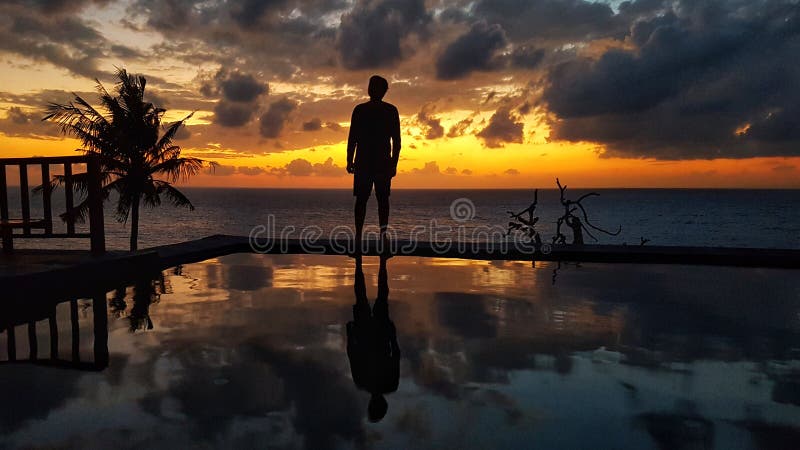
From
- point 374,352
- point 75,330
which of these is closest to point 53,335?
point 75,330

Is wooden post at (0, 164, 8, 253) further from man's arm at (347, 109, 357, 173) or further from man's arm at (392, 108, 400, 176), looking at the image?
man's arm at (392, 108, 400, 176)

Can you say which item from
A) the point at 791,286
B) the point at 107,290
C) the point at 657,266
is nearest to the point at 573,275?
the point at 657,266

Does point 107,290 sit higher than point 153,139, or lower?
lower

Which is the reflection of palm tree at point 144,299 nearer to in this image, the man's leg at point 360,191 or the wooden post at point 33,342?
the wooden post at point 33,342

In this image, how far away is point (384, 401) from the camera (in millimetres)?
2283

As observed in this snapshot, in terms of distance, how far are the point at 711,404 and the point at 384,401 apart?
1570mm

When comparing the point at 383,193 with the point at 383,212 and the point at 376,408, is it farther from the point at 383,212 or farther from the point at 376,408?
the point at 376,408

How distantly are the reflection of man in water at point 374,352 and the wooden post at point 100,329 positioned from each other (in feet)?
4.94

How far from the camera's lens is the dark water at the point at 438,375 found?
198cm

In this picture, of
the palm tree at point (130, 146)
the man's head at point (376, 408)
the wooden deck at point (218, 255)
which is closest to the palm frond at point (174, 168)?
the palm tree at point (130, 146)

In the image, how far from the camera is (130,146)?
17.1 metres

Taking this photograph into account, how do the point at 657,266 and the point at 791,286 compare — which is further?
the point at 657,266

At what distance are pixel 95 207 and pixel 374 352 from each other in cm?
510

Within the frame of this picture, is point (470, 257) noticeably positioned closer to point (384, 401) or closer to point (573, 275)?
point (573, 275)
